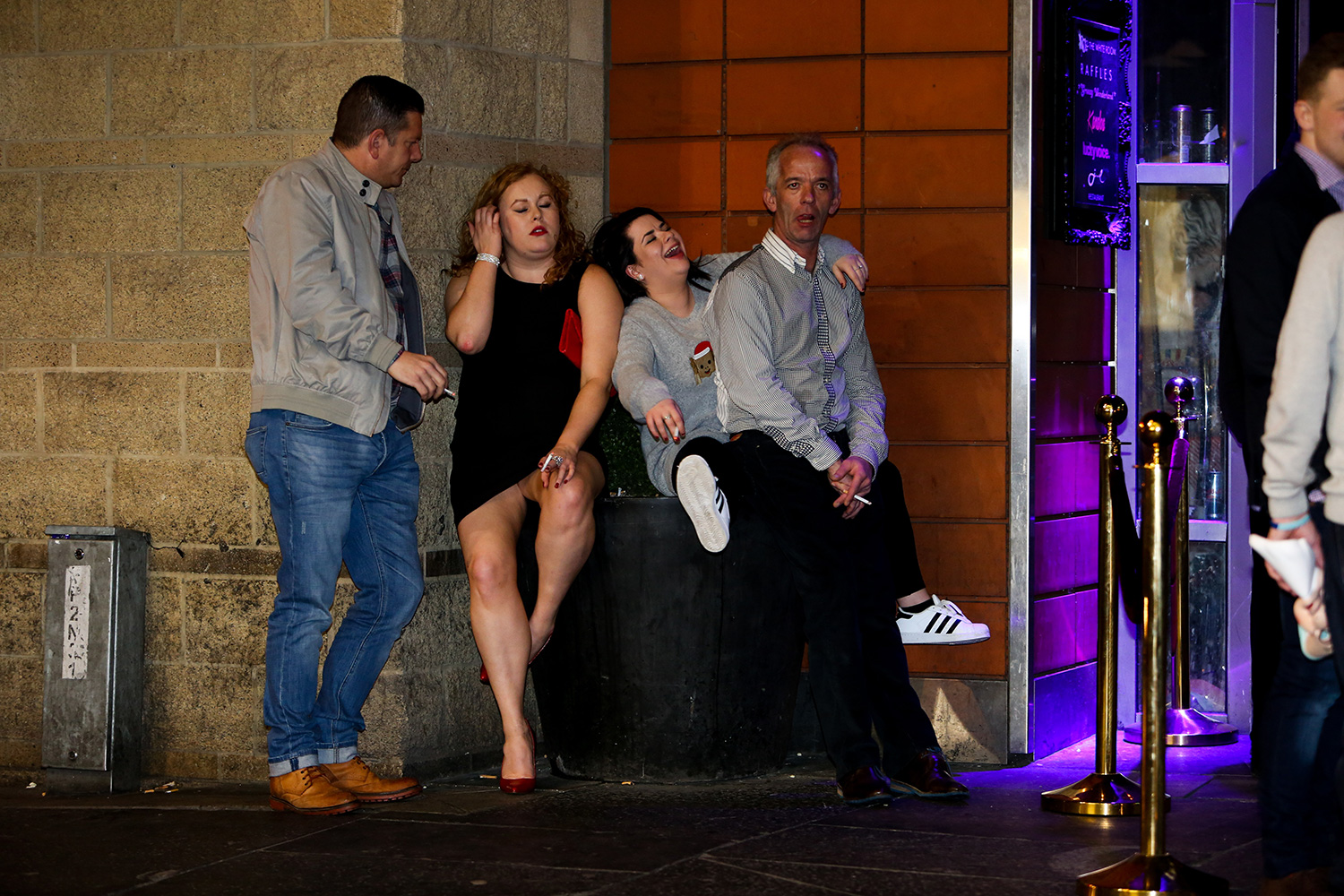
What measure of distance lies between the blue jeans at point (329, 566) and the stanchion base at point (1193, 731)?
270 cm

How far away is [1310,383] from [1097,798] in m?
1.69

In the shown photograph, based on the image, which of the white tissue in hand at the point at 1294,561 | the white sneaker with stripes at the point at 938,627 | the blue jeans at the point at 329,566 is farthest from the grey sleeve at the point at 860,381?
the white tissue in hand at the point at 1294,561

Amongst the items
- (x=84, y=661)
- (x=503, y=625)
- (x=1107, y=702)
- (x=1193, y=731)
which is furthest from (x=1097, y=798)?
(x=84, y=661)

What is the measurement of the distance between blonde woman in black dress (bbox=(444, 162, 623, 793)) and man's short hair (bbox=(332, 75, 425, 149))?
0.46 metres

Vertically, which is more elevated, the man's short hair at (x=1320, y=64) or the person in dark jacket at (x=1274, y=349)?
the man's short hair at (x=1320, y=64)

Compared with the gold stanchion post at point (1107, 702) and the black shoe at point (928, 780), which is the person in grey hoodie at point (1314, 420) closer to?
the gold stanchion post at point (1107, 702)

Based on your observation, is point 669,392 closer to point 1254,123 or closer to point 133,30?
point 133,30

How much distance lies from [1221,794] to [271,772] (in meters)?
2.81

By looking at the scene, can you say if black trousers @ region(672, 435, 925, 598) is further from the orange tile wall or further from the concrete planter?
the orange tile wall

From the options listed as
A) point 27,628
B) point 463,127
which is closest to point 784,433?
point 463,127

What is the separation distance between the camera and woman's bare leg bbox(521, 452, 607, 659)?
15.1ft

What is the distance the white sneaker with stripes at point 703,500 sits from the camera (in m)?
4.44

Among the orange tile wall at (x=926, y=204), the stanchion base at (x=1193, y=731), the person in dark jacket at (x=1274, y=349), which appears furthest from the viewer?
the stanchion base at (x=1193, y=731)

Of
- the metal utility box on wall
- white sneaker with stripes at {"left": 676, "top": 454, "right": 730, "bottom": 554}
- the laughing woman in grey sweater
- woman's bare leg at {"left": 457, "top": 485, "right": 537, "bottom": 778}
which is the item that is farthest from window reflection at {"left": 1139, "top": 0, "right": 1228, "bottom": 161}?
the metal utility box on wall
